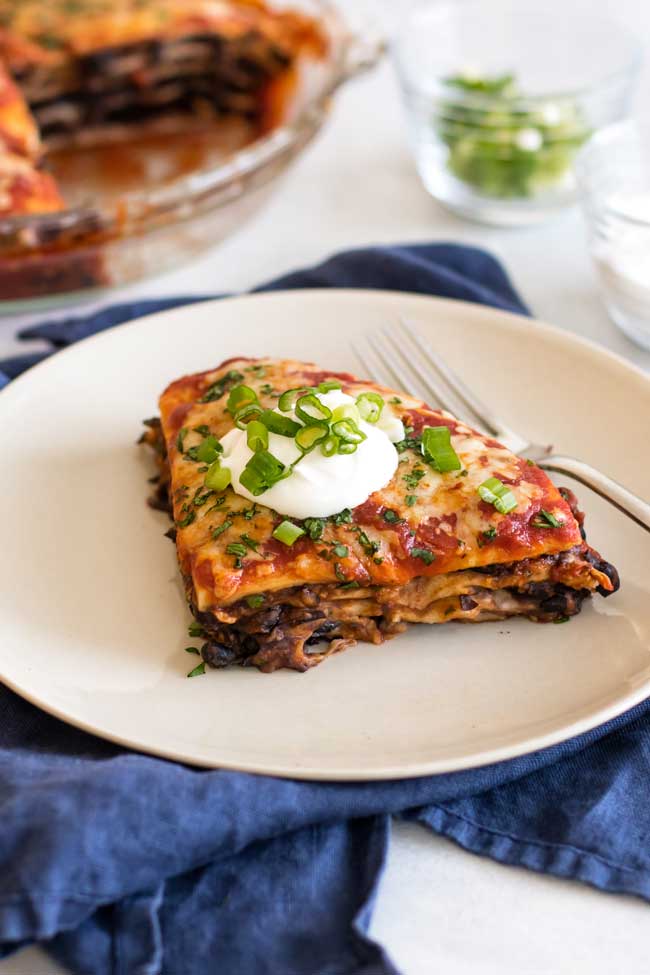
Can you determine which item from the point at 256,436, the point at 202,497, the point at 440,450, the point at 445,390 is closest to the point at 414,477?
the point at 440,450

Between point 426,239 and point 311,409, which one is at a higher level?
point 311,409

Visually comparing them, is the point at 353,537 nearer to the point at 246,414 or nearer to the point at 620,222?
the point at 246,414

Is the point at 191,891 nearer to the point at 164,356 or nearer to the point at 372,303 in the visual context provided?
the point at 164,356

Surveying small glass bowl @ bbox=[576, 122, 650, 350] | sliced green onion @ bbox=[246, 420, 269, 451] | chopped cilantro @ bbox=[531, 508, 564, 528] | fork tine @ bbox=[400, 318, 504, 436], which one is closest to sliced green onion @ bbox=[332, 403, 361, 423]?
sliced green onion @ bbox=[246, 420, 269, 451]

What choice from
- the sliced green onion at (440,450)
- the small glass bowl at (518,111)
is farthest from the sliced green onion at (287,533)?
the small glass bowl at (518,111)

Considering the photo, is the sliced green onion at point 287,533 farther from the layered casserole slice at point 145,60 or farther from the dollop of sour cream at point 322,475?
the layered casserole slice at point 145,60

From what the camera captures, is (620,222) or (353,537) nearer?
(353,537)

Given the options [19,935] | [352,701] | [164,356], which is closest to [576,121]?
[164,356]
